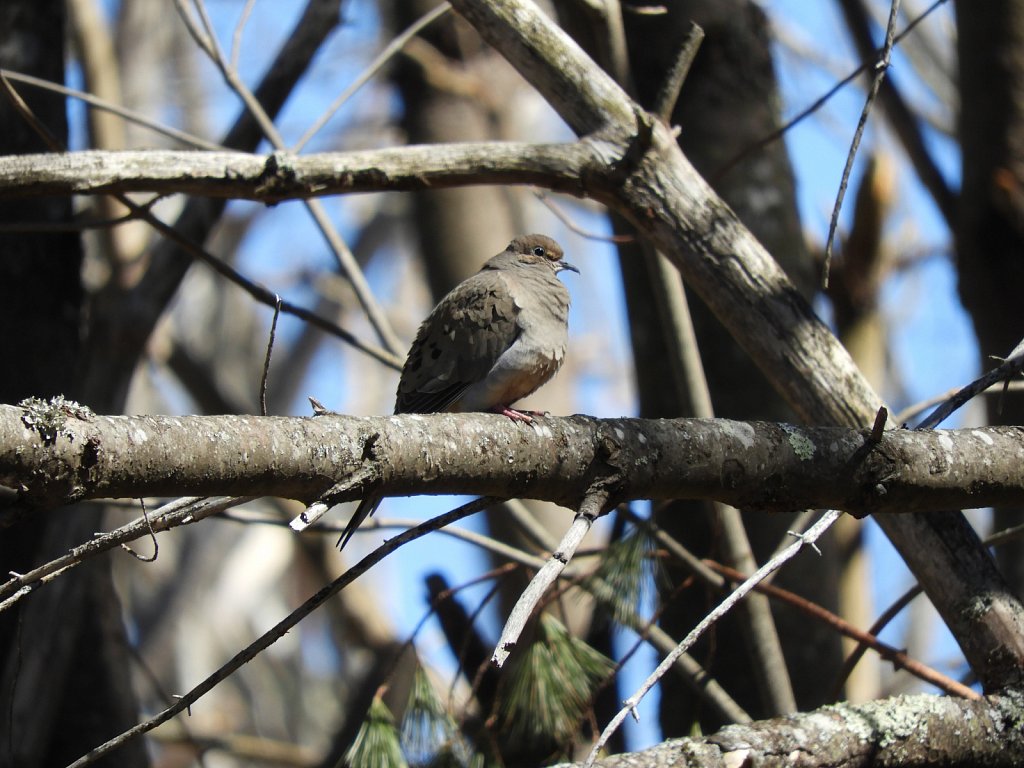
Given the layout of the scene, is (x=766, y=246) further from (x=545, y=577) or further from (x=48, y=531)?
(x=48, y=531)

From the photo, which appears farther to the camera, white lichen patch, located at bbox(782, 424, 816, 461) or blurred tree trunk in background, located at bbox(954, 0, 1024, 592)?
blurred tree trunk in background, located at bbox(954, 0, 1024, 592)

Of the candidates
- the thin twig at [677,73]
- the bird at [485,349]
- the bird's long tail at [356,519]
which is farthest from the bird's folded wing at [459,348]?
the bird's long tail at [356,519]

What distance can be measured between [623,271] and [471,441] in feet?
10.4

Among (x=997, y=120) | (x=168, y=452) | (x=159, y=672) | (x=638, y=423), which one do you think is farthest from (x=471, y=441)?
(x=159, y=672)

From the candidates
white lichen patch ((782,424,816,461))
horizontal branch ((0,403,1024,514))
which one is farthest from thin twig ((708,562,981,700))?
white lichen patch ((782,424,816,461))

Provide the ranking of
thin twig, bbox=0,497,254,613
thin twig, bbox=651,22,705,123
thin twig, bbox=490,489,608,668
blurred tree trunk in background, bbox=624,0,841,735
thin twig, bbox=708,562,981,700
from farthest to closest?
blurred tree trunk in background, bbox=624,0,841,735 < thin twig, bbox=651,22,705,123 < thin twig, bbox=708,562,981,700 < thin twig, bbox=0,497,254,613 < thin twig, bbox=490,489,608,668

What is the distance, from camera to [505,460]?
2355mm

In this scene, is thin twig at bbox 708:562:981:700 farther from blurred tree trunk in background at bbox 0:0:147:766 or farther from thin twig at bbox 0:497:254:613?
blurred tree trunk in background at bbox 0:0:147:766

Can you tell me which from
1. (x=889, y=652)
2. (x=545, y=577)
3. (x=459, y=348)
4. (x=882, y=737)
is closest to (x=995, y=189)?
(x=889, y=652)

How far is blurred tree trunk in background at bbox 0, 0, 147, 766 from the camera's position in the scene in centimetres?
429

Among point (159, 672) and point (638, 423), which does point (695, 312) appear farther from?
point (159, 672)

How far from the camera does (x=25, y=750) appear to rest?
13.7 ft

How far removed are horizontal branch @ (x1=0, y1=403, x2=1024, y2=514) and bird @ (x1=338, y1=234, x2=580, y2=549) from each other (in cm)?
140

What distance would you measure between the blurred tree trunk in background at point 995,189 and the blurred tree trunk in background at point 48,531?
4.02 metres
